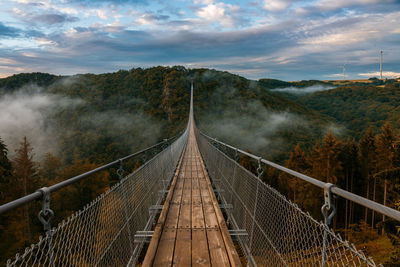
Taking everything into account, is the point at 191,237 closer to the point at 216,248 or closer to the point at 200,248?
the point at 200,248

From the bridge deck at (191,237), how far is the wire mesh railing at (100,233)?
0.31m

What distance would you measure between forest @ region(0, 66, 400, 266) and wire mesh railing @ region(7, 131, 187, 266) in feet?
25.2

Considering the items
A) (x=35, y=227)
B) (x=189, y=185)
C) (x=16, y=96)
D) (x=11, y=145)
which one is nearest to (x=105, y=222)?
(x=189, y=185)

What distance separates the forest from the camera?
21.3 meters

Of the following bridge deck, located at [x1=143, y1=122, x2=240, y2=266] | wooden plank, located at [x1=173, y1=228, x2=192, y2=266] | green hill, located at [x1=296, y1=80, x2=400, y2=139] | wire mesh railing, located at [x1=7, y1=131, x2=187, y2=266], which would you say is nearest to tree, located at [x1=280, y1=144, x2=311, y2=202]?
bridge deck, located at [x1=143, y1=122, x2=240, y2=266]

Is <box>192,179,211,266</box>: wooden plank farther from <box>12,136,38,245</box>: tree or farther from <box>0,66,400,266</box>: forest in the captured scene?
<box>12,136,38,245</box>: tree

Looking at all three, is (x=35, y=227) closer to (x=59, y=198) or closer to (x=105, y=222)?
(x=59, y=198)

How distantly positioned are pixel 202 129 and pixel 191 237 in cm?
4549

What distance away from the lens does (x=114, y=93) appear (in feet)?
330

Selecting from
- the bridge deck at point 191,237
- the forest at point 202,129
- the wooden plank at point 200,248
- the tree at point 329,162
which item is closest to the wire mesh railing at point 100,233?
the bridge deck at point 191,237

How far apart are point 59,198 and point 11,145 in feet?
206

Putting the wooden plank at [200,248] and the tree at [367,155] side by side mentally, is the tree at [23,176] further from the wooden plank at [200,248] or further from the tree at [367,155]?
the tree at [367,155]

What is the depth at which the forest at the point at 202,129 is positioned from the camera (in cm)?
2127

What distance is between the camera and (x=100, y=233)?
2.16 metres
